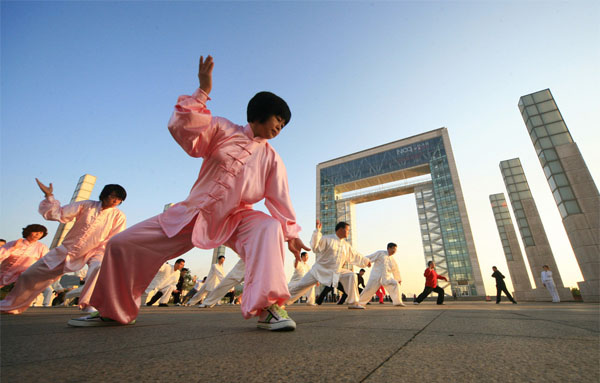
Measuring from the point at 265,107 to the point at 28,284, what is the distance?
4.03 m

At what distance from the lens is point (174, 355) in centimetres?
98

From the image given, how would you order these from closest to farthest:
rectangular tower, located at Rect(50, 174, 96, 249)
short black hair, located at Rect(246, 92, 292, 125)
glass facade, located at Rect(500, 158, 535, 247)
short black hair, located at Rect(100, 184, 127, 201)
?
short black hair, located at Rect(246, 92, 292, 125), short black hair, located at Rect(100, 184, 127, 201), glass facade, located at Rect(500, 158, 535, 247), rectangular tower, located at Rect(50, 174, 96, 249)

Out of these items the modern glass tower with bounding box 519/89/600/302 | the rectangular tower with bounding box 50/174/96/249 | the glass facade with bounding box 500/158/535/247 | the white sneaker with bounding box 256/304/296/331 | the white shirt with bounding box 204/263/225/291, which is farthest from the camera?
the rectangular tower with bounding box 50/174/96/249

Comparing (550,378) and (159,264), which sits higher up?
(159,264)

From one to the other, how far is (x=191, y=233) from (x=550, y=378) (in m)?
2.15

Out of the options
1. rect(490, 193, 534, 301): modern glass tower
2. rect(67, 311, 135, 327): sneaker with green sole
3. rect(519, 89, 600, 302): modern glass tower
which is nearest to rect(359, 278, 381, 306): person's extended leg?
rect(67, 311, 135, 327): sneaker with green sole

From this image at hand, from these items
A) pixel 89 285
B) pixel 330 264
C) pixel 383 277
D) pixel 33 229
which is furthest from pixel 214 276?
pixel 89 285

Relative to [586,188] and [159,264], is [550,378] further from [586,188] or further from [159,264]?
[586,188]

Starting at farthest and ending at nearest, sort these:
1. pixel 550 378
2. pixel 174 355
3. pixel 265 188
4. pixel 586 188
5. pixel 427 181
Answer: pixel 427 181 < pixel 586 188 < pixel 265 188 < pixel 174 355 < pixel 550 378

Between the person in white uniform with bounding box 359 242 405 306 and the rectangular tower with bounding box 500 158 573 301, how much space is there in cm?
1515

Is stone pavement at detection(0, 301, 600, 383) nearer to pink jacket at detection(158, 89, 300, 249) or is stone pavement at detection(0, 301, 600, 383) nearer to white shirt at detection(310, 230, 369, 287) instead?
pink jacket at detection(158, 89, 300, 249)

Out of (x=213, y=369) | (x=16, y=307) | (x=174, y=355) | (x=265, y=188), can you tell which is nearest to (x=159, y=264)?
(x=265, y=188)

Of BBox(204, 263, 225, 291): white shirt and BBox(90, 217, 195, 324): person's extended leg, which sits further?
BBox(204, 263, 225, 291): white shirt

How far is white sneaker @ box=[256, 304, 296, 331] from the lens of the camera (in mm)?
1700
